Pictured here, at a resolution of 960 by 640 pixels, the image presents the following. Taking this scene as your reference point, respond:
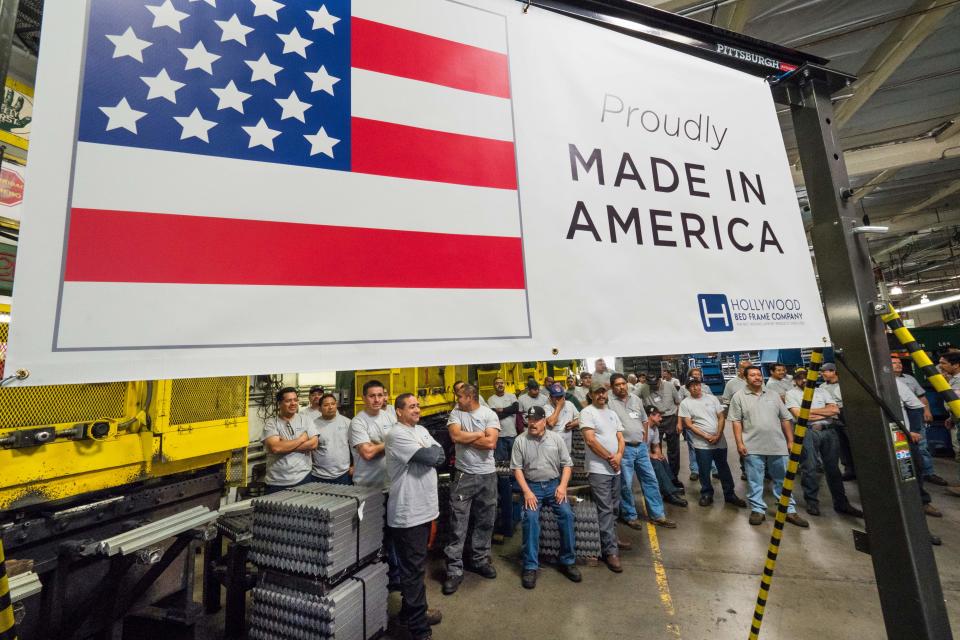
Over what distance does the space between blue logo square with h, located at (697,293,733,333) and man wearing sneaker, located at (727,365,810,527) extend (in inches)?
207

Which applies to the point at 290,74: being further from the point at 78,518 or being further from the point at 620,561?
the point at 620,561

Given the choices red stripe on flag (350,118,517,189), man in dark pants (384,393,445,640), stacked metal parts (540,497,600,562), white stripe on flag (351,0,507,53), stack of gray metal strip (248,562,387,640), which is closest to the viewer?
red stripe on flag (350,118,517,189)

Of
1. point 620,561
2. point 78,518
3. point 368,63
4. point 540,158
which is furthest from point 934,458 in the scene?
point 78,518

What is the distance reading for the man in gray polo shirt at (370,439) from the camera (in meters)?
4.23

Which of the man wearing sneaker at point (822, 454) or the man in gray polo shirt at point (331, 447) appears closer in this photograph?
the man in gray polo shirt at point (331, 447)

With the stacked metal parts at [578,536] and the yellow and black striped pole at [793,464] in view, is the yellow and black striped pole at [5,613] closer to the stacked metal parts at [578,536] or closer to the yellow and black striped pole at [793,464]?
the yellow and black striped pole at [793,464]

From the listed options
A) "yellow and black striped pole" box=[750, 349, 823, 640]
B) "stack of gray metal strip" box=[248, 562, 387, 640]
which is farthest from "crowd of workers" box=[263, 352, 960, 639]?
"yellow and black striped pole" box=[750, 349, 823, 640]

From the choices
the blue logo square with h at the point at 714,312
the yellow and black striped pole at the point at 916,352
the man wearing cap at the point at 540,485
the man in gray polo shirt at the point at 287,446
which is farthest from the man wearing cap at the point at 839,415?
Answer: the man in gray polo shirt at the point at 287,446

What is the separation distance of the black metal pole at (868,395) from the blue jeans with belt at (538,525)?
3.13 metres

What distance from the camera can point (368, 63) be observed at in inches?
44.9

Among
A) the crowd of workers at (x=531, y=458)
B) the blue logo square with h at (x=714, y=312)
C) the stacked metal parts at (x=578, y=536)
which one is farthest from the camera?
the stacked metal parts at (x=578, y=536)

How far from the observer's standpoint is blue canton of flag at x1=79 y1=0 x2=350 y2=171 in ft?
2.91

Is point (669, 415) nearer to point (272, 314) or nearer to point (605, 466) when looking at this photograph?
point (605, 466)

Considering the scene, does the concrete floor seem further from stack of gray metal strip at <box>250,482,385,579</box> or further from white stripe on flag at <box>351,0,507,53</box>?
white stripe on flag at <box>351,0,507,53</box>
